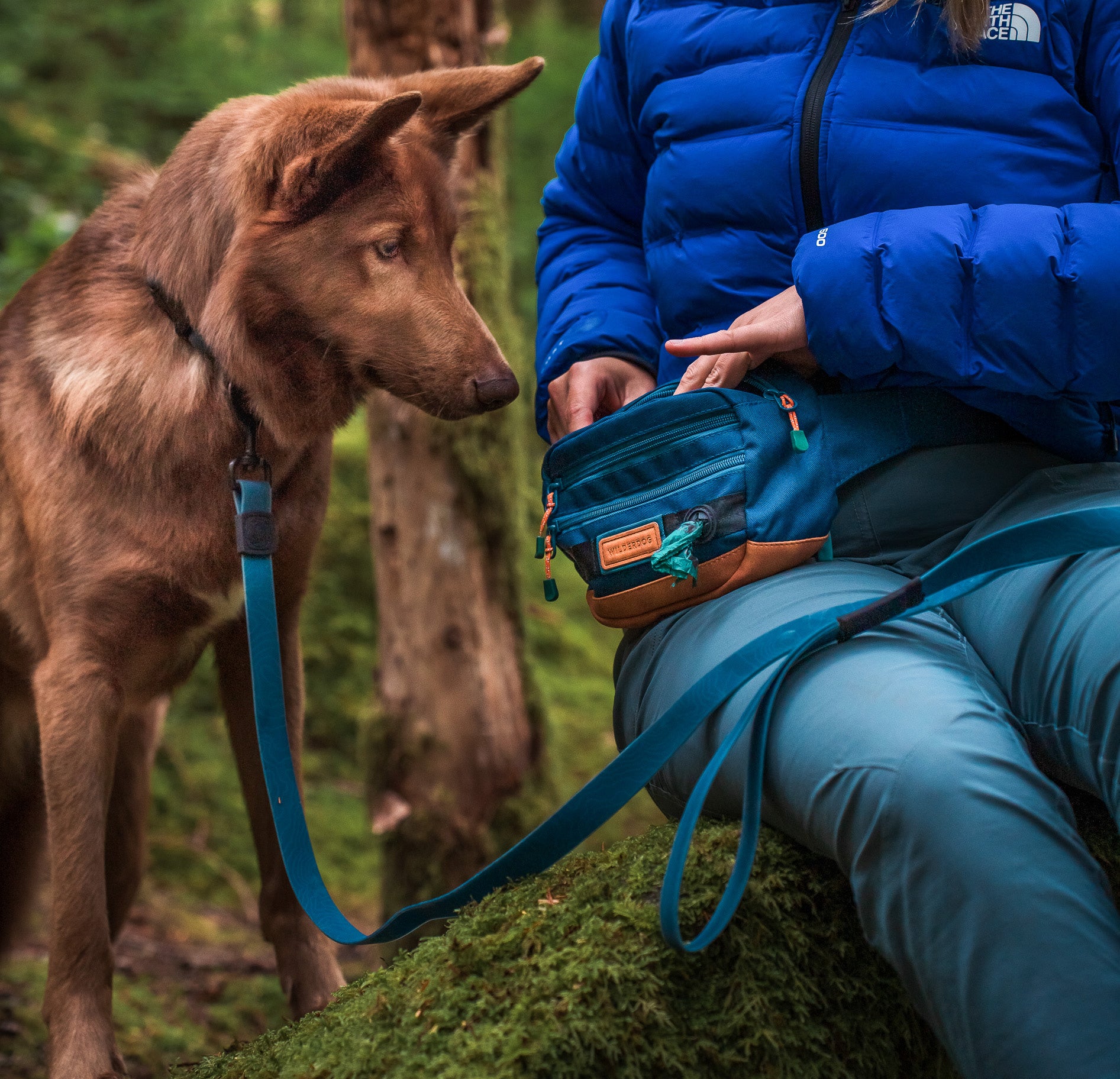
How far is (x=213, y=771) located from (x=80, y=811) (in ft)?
8.77

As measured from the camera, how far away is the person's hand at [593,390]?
201 centimetres

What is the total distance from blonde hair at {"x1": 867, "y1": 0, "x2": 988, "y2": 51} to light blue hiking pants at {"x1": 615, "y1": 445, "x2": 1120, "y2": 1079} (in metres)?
0.68

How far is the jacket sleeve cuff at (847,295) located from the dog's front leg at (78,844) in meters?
1.50

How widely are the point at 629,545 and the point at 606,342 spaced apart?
21.2 inches

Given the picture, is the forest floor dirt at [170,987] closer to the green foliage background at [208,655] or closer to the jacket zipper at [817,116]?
the green foliage background at [208,655]

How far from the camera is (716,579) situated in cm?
173

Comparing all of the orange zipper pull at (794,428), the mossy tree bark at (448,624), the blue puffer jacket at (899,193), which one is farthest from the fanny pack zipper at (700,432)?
the mossy tree bark at (448,624)

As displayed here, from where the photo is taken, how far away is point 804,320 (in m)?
1.71

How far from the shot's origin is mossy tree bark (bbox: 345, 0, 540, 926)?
12.3ft

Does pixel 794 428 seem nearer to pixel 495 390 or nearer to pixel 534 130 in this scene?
pixel 495 390

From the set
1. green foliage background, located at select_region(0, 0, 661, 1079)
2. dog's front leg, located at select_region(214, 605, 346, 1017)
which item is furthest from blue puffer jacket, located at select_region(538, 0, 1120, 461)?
green foliage background, located at select_region(0, 0, 661, 1079)

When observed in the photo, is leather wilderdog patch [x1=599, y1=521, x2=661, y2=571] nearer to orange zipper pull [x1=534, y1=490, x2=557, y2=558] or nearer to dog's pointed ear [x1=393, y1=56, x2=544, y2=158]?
orange zipper pull [x1=534, y1=490, x2=557, y2=558]

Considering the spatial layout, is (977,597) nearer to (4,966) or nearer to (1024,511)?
(1024,511)

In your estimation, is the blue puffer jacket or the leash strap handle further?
the blue puffer jacket
